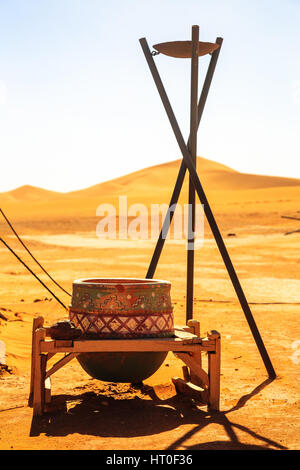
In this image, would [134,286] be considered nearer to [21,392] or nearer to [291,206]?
[21,392]

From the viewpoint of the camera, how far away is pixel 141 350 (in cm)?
584

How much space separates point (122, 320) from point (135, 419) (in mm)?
864

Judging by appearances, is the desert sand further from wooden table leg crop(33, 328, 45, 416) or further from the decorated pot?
the decorated pot

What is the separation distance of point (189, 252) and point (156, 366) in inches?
75.7

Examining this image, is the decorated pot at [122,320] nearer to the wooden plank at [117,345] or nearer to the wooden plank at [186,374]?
the wooden plank at [117,345]

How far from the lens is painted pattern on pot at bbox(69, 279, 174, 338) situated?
19.7 feet

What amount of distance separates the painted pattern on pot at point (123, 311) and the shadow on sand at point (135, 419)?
2.21 ft

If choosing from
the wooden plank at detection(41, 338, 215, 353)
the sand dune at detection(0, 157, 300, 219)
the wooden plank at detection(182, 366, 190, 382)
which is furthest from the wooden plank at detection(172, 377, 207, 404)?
the sand dune at detection(0, 157, 300, 219)

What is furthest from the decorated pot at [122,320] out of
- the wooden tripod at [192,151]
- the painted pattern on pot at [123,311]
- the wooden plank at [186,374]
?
the wooden tripod at [192,151]

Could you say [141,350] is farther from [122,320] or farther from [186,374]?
[186,374]

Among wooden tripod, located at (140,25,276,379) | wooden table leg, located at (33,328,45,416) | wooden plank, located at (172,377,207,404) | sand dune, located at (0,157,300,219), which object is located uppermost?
sand dune, located at (0,157,300,219)

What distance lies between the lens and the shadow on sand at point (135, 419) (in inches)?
201
